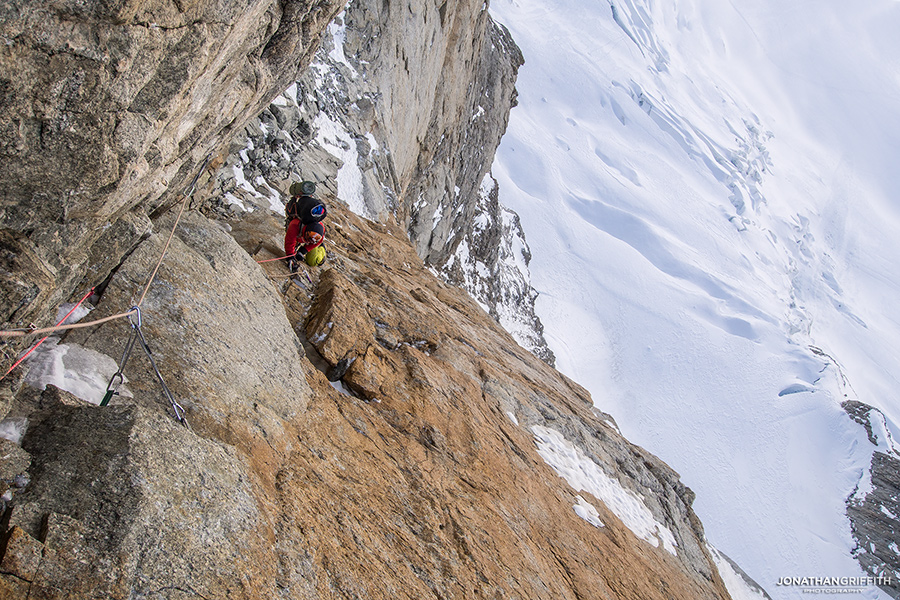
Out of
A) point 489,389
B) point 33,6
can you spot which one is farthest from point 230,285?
point 489,389

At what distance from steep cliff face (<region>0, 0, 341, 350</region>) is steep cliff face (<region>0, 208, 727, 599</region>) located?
3.14ft

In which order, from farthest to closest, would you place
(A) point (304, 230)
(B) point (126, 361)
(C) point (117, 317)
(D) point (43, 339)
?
(A) point (304, 230)
(B) point (126, 361)
(C) point (117, 317)
(D) point (43, 339)

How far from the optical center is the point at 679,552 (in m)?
12.0

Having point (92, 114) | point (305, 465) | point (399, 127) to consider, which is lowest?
point (399, 127)

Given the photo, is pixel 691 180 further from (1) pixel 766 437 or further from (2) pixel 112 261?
(2) pixel 112 261

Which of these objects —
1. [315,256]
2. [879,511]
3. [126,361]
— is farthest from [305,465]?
[879,511]

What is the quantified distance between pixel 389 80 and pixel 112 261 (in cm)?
1747

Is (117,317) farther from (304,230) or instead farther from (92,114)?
(304,230)

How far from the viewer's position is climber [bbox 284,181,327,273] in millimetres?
8906

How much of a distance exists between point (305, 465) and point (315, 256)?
14.7 feet

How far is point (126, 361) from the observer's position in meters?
4.75

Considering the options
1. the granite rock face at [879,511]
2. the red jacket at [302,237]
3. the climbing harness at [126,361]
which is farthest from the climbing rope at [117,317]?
the granite rock face at [879,511]

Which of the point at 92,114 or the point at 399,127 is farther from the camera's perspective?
the point at 399,127

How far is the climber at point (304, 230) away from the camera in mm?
8906
